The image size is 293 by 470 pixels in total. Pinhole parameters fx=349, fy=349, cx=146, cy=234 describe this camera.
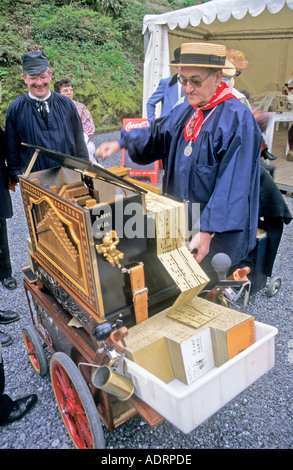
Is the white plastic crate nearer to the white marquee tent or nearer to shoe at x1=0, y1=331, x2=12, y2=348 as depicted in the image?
shoe at x1=0, y1=331, x2=12, y2=348

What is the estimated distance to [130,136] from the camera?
219 centimetres

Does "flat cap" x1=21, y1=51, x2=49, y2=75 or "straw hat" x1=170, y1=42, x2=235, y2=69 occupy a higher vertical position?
"flat cap" x1=21, y1=51, x2=49, y2=75

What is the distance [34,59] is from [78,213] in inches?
Answer: 88.9

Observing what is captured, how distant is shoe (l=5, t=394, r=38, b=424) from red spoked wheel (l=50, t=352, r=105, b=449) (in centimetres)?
33

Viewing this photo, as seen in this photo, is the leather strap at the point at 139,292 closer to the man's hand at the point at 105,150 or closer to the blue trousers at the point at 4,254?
the man's hand at the point at 105,150

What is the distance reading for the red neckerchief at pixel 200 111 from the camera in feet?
6.09

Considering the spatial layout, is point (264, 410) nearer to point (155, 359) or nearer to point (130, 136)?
point (155, 359)

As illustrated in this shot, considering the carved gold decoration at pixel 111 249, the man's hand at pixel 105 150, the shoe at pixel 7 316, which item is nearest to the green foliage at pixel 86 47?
the shoe at pixel 7 316

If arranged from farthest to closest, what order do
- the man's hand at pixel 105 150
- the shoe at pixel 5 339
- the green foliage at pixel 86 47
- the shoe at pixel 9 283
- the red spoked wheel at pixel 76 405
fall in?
the green foliage at pixel 86 47 → the shoe at pixel 9 283 → the shoe at pixel 5 339 → the man's hand at pixel 105 150 → the red spoked wheel at pixel 76 405

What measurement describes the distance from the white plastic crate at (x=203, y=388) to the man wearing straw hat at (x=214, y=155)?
0.58 meters

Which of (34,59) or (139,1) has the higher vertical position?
(139,1)

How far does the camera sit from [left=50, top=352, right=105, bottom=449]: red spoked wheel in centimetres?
147

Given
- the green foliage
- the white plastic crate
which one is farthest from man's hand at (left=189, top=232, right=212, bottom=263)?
Answer: the green foliage
